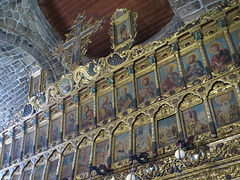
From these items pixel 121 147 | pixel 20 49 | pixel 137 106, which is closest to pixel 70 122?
pixel 121 147

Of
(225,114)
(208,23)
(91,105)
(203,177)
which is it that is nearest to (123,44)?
(91,105)

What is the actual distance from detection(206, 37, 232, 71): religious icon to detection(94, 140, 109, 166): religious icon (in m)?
2.70

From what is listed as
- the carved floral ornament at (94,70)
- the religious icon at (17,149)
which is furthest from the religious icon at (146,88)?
the religious icon at (17,149)

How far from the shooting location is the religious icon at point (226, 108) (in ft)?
14.7

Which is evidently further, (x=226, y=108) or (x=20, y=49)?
(x=20, y=49)

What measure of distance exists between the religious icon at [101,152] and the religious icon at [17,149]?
3.06 m

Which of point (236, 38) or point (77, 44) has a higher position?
point (77, 44)

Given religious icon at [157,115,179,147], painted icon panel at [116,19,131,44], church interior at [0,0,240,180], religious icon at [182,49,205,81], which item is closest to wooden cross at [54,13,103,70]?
church interior at [0,0,240,180]

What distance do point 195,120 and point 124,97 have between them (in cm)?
195

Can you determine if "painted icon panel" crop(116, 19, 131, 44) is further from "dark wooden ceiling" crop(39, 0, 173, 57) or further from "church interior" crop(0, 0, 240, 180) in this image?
"dark wooden ceiling" crop(39, 0, 173, 57)

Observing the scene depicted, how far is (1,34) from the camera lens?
32.6ft

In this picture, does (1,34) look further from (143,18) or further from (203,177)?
(203,177)

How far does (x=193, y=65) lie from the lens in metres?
5.55

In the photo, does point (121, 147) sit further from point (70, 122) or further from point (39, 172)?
point (39, 172)
